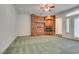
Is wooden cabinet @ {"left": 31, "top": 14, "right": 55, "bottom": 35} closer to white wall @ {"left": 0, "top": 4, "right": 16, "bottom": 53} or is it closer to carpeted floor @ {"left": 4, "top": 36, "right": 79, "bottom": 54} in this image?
carpeted floor @ {"left": 4, "top": 36, "right": 79, "bottom": 54}

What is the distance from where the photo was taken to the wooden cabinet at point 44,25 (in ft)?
51.2

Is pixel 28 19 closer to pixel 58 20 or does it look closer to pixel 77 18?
pixel 58 20

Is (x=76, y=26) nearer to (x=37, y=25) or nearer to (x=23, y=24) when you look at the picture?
(x=23, y=24)

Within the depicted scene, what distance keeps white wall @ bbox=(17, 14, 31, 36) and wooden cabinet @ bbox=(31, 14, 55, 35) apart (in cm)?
112

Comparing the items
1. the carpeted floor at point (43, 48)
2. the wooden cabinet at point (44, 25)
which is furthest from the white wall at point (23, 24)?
the carpeted floor at point (43, 48)

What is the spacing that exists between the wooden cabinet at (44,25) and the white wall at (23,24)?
3.67 feet

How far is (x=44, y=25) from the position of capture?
1608 cm

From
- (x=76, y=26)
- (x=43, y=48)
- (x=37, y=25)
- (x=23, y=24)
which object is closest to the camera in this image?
(x=43, y=48)

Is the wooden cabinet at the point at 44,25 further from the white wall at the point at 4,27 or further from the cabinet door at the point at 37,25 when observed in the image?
the white wall at the point at 4,27

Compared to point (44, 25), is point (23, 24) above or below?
above

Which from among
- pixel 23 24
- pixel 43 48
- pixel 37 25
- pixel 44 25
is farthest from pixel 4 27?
pixel 44 25

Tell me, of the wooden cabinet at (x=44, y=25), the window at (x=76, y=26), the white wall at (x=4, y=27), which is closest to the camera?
the white wall at (x=4, y=27)

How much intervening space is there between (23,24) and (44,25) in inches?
124
